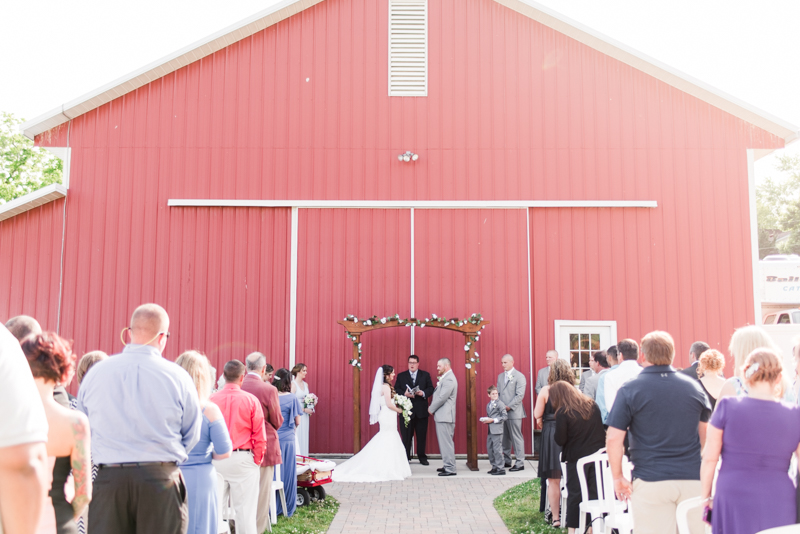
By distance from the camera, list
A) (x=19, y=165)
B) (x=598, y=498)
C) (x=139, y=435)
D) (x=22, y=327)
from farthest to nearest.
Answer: (x=19, y=165)
(x=598, y=498)
(x=139, y=435)
(x=22, y=327)

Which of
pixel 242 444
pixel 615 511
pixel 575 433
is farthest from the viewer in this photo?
pixel 575 433

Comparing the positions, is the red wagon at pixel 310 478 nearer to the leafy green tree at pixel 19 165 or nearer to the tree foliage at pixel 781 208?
the leafy green tree at pixel 19 165

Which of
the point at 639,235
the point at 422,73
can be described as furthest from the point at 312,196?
the point at 639,235

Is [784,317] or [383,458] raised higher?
[784,317]

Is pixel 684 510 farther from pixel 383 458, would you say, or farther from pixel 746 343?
pixel 383 458

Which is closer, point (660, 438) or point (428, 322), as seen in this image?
point (660, 438)

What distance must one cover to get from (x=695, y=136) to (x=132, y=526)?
12.3 m

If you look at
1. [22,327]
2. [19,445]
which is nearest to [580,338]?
[22,327]

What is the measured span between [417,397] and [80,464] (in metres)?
9.10

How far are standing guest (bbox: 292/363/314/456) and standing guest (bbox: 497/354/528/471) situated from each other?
130 inches

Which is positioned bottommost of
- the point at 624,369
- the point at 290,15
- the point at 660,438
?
the point at 660,438

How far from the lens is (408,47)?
13.2m

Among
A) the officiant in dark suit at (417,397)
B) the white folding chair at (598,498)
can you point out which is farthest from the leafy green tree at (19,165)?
the white folding chair at (598,498)

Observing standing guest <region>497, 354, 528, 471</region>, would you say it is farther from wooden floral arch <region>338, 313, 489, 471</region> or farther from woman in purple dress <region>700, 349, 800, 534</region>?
woman in purple dress <region>700, 349, 800, 534</region>
